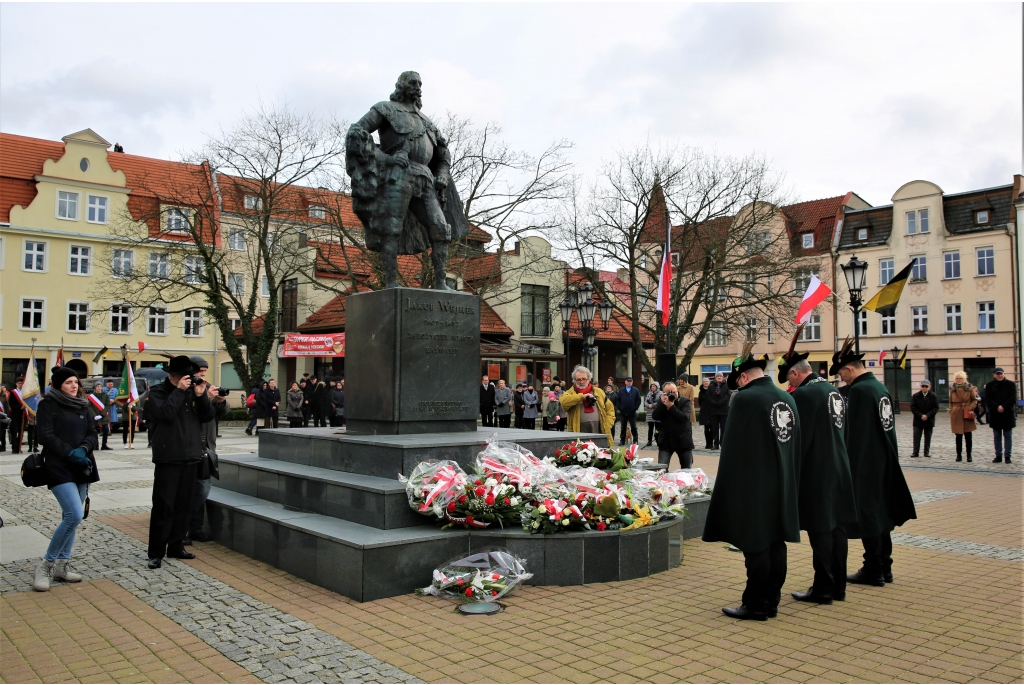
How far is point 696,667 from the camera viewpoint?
Answer: 4.42 meters

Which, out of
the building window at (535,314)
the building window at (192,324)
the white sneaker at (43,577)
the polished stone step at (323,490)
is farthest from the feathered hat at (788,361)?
the building window at (192,324)

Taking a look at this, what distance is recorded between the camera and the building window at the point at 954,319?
42.8m

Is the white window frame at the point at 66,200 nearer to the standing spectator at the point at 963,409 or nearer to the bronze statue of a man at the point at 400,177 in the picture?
the bronze statue of a man at the point at 400,177

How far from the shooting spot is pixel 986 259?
137ft

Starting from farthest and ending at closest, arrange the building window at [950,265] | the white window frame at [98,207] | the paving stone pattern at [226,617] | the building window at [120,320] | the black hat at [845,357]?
the building window at [950,265]
the building window at [120,320]
the white window frame at [98,207]
the black hat at [845,357]
the paving stone pattern at [226,617]

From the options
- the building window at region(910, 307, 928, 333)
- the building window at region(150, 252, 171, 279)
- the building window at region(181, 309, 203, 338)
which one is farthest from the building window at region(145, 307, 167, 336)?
the building window at region(910, 307, 928, 333)

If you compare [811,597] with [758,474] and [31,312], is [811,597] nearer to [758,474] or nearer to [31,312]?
[758,474]

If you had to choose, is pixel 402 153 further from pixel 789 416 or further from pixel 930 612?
pixel 930 612

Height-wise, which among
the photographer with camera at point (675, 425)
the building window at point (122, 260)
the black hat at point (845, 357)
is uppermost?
the building window at point (122, 260)

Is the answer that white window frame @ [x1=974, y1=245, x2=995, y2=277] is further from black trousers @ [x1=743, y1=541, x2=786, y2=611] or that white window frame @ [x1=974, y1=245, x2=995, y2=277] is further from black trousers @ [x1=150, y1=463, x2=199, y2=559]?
black trousers @ [x1=150, y1=463, x2=199, y2=559]

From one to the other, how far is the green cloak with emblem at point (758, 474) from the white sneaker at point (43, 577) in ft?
16.5

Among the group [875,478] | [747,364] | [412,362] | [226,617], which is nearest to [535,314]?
[412,362]

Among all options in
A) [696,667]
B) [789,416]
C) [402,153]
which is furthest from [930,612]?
[402,153]

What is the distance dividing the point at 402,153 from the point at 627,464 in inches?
164
